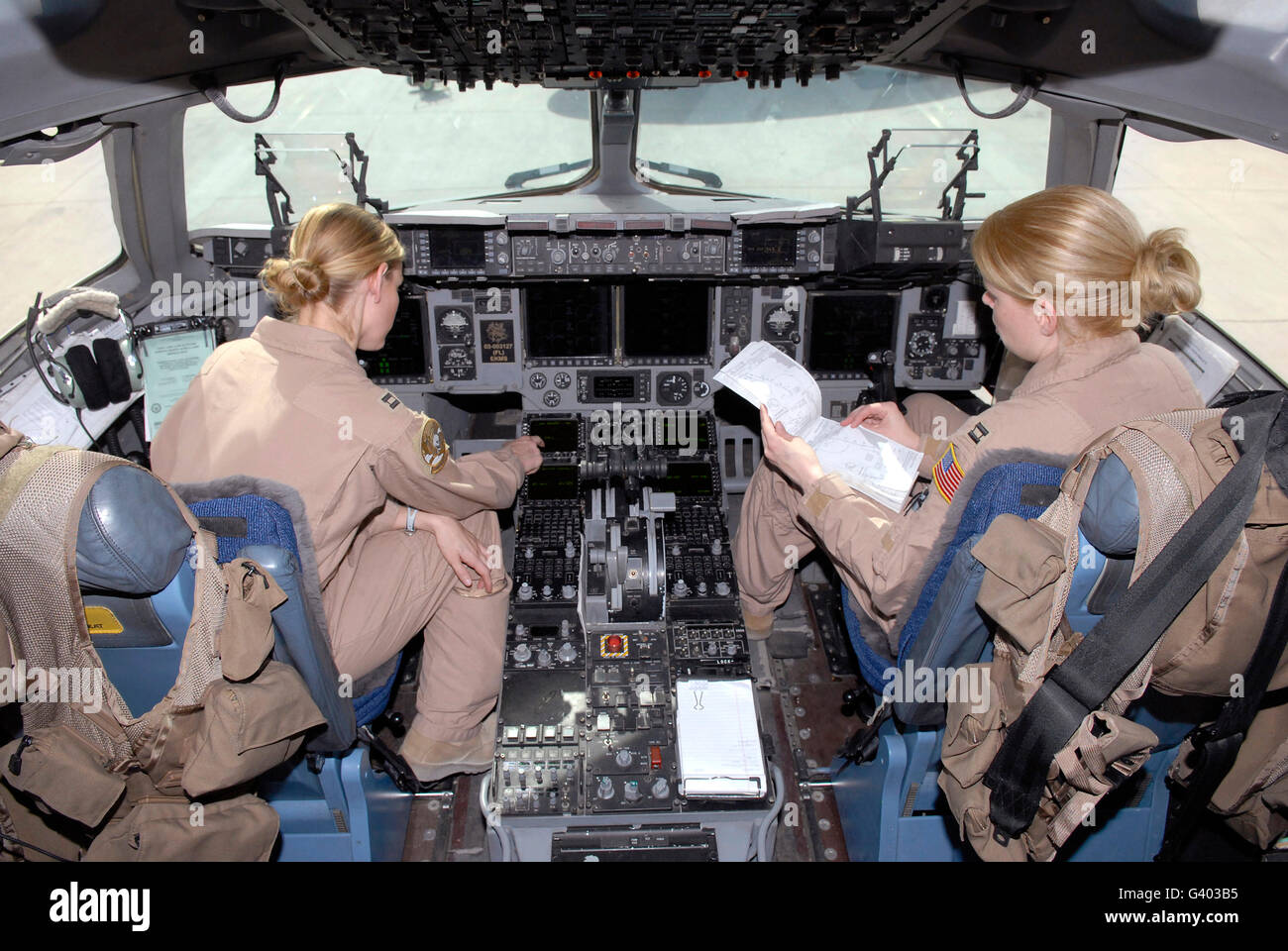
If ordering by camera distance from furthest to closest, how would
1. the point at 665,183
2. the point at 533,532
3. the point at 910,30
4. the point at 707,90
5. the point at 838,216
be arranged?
the point at 707,90 < the point at 665,183 < the point at 838,216 < the point at 533,532 < the point at 910,30

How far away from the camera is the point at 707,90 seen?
743 centimetres

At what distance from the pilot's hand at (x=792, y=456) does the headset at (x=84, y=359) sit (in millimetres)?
2108

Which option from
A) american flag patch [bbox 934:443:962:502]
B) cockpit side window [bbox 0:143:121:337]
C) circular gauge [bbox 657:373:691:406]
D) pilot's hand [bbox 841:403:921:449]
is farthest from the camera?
circular gauge [bbox 657:373:691:406]

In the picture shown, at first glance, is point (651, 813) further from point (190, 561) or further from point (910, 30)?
point (910, 30)

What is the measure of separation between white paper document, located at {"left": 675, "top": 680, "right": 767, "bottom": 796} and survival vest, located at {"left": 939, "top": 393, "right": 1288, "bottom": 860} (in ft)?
1.80

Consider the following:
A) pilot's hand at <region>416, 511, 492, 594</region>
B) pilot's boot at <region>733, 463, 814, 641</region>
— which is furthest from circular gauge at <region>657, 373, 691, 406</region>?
pilot's hand at <region>416, 511, 492, 594</region>

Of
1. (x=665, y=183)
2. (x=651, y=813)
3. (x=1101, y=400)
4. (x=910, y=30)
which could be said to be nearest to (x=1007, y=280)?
(x=1101, y=400)

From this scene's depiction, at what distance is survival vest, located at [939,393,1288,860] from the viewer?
1312 millimetres

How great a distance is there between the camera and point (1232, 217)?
5.45m

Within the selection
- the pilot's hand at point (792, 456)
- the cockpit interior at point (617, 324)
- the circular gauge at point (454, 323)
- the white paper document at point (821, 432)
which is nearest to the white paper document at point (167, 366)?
the cockpit interior at point (617, 324)

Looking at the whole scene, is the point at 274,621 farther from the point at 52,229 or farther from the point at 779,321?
the point at 52,229

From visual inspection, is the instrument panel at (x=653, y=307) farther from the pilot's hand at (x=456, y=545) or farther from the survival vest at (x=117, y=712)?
the survival vest at (x=117, y=712)

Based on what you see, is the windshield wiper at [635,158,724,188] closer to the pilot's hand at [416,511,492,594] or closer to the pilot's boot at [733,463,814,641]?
the pilot's boot at [733,463,814,641]

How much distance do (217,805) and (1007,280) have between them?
182 cm
